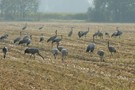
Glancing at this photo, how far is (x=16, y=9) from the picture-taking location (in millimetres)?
171125

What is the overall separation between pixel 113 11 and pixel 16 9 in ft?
152

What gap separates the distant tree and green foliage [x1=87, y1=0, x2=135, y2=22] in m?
30.7

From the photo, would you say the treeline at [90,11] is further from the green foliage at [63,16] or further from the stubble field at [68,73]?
the stubble field at [68,73]

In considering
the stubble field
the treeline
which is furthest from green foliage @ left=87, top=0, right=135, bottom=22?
the stubble field

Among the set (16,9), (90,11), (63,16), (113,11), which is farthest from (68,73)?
(63,16)

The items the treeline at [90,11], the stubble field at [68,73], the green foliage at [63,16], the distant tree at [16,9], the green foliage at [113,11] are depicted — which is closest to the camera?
the stubble field at [68,73]

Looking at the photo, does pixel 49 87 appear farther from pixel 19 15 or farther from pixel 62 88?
pixel 19 15

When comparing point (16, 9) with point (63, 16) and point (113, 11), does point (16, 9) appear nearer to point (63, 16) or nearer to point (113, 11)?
point (63, 16)

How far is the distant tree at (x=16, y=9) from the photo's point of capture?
166625 mm

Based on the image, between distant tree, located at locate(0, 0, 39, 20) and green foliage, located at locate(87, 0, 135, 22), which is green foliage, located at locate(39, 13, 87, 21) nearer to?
distant tree, located at locate(0, 0, 39, 20)

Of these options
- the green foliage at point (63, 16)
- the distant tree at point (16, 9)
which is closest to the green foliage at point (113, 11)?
the green foliage at point (63, 16)

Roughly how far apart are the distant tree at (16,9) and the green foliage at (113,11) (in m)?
30.7

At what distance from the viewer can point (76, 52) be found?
40.0m

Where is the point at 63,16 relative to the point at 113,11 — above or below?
below
